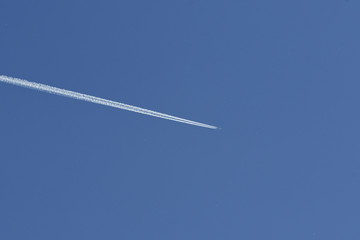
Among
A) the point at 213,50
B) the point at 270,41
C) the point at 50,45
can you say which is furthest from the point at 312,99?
the point at 50,45

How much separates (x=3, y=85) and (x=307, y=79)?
2.89 ft

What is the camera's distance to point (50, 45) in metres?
1.41

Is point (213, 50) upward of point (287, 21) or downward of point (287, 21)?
downward

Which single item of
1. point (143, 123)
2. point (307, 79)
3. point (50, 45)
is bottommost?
point (143, 123)

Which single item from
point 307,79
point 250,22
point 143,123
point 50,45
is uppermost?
point 250,22

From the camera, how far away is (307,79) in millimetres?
1527

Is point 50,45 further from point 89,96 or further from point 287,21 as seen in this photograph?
point 287,21

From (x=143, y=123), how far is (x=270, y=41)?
17.8 inches

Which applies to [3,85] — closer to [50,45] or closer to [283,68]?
[50,45]

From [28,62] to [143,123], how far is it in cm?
36

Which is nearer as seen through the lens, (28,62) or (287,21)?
(28,62)

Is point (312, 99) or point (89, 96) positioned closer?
point (89, 96)

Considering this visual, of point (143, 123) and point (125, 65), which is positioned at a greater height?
point (125, 65)

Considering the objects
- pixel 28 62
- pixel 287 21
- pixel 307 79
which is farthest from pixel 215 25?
pixel 28 62
